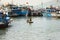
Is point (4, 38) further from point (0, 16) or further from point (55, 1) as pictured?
point (55, 1)

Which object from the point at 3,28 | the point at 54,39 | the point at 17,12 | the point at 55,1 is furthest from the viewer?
the point at 55,1

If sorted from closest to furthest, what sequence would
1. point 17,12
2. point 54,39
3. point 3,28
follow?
point 54,39 < point 3,28 < point 17,12

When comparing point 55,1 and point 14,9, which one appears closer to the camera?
point 14,9

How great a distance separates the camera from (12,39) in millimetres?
25953

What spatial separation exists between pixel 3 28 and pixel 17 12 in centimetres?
3143

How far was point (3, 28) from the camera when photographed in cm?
3469

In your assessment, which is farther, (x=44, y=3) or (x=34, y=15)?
(x=44, y=3)

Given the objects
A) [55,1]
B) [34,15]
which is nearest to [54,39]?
[34,15]

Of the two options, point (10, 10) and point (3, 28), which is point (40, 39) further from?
point (10, 10)

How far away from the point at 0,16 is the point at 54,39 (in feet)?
38.5

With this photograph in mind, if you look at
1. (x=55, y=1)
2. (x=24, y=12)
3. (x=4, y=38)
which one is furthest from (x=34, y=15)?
(x=4, y=38)

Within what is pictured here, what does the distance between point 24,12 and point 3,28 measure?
3291cm

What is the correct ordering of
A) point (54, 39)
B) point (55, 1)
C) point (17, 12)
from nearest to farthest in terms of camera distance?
1. point (54, 39)
2. point (17, 12)
3. point (55, 1)

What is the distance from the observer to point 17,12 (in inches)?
2598
